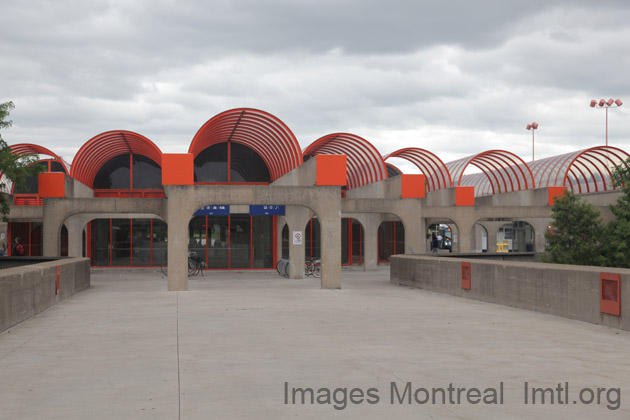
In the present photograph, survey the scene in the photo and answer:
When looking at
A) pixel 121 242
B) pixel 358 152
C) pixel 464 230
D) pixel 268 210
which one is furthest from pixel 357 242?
pixel 121 242

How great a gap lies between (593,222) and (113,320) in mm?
19236

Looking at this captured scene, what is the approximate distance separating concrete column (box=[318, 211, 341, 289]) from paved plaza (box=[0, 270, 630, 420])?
20.2 ft

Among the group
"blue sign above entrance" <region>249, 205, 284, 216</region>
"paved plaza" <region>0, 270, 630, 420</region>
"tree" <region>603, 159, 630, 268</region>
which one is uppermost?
"blue sign above entrance" <region>249, 205, 284, 216</region>

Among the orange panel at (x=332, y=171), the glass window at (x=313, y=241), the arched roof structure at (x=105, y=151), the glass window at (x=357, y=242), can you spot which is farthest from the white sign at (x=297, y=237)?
the glass window at (x=357, y=242)

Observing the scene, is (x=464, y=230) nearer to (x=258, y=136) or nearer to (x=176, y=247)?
(x=258, y=136)

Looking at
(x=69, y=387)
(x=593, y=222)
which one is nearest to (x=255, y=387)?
(x=69, y=387)

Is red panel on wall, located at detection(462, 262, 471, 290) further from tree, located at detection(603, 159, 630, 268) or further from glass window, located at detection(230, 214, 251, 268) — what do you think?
glass window, located at detection(230, 214, 251, 268)

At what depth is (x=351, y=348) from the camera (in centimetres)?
949

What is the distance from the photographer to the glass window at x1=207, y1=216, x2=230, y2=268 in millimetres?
34406

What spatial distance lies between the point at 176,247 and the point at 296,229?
6909 millimetres

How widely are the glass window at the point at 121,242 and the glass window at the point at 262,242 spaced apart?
22.4 ft

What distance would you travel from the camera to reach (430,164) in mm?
36656

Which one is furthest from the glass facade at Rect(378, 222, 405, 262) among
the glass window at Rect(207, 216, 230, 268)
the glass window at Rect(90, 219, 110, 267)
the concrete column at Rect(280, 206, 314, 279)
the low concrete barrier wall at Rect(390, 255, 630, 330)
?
the low concrete barrier wall at Rect(390, 255, 630, 330)

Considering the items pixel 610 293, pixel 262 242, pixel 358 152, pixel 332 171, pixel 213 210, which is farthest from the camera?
pixel 262 242
